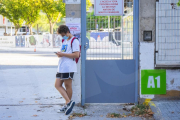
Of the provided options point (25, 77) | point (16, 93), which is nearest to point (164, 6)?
point (16, 93)

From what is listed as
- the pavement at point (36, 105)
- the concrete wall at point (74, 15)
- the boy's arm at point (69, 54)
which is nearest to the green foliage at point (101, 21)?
the concrete wall at point (74, 15)

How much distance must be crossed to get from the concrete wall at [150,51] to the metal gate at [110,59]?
0.41ft

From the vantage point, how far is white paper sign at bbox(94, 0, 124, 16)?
6180mm

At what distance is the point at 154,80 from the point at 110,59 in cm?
104

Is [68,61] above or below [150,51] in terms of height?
below

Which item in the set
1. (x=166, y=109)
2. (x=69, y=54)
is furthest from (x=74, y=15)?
(x=166, y=109)

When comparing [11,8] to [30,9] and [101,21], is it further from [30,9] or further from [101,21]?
[101,21]

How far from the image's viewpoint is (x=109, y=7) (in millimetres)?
Result: 6223

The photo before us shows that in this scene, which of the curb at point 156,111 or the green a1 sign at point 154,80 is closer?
the curb at point 156,111

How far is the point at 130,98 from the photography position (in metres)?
6.44

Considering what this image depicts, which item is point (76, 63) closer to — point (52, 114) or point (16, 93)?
point (52, 114)

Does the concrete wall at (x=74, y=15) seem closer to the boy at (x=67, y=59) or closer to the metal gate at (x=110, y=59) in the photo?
the metal gate at (x=110, y=59)

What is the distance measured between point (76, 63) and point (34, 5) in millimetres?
36097

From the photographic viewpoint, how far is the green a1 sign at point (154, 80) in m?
6.27
